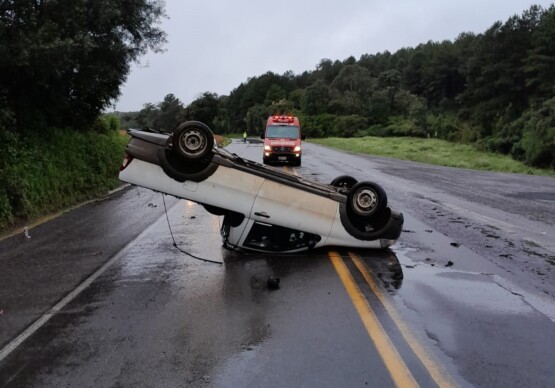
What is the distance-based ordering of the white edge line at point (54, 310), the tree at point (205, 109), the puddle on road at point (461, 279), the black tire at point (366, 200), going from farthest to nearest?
the tree at point (205, 109) < the black tire at point (366, 200) < the puddle on road at point (461, 279) < the white edge line at point (54, 310)

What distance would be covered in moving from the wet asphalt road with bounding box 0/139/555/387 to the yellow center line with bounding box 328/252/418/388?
0.06ft

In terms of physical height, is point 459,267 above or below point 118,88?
below

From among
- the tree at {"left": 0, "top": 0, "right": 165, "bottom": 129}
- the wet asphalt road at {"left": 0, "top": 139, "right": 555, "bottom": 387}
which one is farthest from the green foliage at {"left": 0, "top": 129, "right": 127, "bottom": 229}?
the wet asphalt road at {"left": 0, "top": 139, "right": 555, "bottom": 387}

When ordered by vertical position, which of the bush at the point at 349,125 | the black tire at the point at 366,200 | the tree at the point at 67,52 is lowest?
the bush at the point at 349,125

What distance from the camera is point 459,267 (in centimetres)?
747

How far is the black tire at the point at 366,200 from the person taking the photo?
7.74m

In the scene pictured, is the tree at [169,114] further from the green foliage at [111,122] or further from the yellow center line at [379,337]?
the yellow center line at [379,337]

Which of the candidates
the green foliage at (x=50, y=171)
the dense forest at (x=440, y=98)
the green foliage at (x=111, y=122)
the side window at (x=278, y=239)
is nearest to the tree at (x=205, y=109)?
the dense forest at (x=440, y=98)

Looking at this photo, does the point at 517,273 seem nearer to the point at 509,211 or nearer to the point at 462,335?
the point at 462,335

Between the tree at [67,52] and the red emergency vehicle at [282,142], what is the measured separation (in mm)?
9288

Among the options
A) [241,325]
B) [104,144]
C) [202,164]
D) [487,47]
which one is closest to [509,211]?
[202,164]

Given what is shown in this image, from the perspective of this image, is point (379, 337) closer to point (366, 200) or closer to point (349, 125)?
point (366, 200)

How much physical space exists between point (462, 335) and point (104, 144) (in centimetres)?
1628

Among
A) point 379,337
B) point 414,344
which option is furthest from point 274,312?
point 414,344
